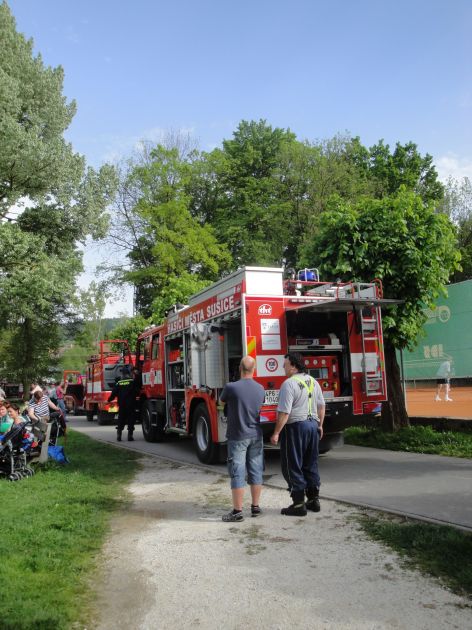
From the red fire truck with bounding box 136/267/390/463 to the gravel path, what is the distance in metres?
2.92

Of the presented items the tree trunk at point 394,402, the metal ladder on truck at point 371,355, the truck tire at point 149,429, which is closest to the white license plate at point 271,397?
the metal ladder on truck at point 371,355

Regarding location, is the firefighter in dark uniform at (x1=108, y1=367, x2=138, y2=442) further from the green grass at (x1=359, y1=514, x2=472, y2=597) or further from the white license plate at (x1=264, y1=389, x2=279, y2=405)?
the green grass at (x1=359, y1=514, x2=472, y2=597)

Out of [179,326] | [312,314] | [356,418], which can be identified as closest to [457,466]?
[356,418]

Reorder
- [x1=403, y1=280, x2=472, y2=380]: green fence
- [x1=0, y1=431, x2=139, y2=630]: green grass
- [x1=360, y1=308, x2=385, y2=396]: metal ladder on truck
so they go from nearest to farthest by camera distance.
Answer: [x1=0, y1=431, x2=139, y2=630]: green grass → [x1=360, y1=308, x2=385, y2=396]: metal ladder on truck → [x1=403, y1=280, x2=472, y2=380]: green fence

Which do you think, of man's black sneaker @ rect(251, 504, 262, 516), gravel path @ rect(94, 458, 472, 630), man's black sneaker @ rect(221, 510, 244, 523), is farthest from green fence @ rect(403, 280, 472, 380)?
man's black sneaker @ rect(221, 510, 244, 523)

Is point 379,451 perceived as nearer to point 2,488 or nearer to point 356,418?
point 356,418

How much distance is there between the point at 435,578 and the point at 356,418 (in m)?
5.16

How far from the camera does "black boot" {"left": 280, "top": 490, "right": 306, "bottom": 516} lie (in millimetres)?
6066

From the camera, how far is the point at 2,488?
786 cm

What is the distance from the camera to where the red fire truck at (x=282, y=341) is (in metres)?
8.85

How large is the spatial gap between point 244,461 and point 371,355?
405 centimetres

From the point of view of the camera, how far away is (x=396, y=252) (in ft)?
34.3

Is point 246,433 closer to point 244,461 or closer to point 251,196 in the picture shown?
point 244,461

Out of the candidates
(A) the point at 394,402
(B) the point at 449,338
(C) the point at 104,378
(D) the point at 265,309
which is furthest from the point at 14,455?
(C) the point at 104,378
